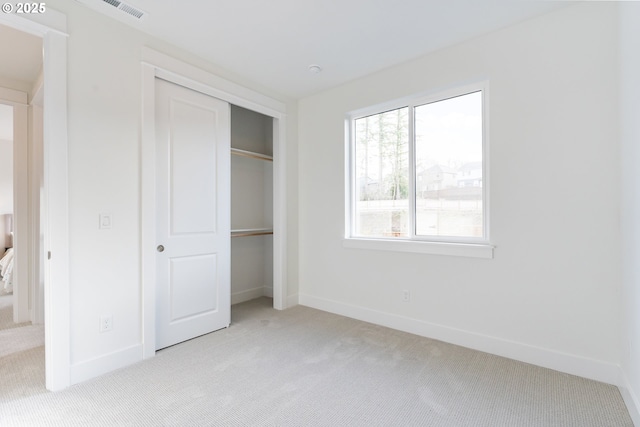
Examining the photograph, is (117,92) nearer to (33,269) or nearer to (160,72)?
(160,72)

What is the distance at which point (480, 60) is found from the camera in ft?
8.33

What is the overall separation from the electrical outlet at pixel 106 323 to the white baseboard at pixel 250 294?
1.77 metres

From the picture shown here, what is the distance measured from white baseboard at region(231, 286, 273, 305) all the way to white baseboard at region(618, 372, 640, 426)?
11.7 ft

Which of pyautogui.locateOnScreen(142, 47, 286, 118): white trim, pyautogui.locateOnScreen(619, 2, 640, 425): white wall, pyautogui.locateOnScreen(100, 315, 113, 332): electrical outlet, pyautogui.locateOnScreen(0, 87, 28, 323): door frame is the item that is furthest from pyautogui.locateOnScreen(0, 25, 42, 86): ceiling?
pyautogui.locateOnScreen(619, 2, 640, 425): white wall

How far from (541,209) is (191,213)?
295 cm

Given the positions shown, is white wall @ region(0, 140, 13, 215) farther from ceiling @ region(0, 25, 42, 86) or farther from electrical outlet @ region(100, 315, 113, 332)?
electrical outlet @ region(100, 315, 113, 332)

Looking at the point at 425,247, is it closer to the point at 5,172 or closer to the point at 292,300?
the point at 292,300

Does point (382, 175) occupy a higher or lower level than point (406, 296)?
higher

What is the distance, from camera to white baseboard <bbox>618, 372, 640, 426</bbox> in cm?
159

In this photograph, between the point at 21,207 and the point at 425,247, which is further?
the point at 21,207

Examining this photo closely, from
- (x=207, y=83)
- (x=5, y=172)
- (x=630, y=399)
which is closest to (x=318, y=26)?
(x=207, y=83)

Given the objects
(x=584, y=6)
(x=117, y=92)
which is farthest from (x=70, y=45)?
(x=584, y=6)

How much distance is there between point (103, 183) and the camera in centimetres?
221

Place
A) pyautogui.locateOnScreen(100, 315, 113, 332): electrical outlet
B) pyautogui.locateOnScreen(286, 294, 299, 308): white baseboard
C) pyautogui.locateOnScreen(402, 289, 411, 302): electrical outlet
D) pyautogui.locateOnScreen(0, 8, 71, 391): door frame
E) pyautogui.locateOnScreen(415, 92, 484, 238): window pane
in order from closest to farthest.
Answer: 1. pyautogui.locateOnScreen(0, 8, 71, 391): door frame
2. pyautogui.locateOnScreen(100, 315, 113, 332): electrical outlet
3. pyautogui.locateOnScreen(415, 92, 484, 238): window pane
4. pyautogui.locateOnScreen(402, 289, 411, 302): electrical outlet
5. pyautogui.locateOnScreen(286, 294, 299, 308): white baseboard
